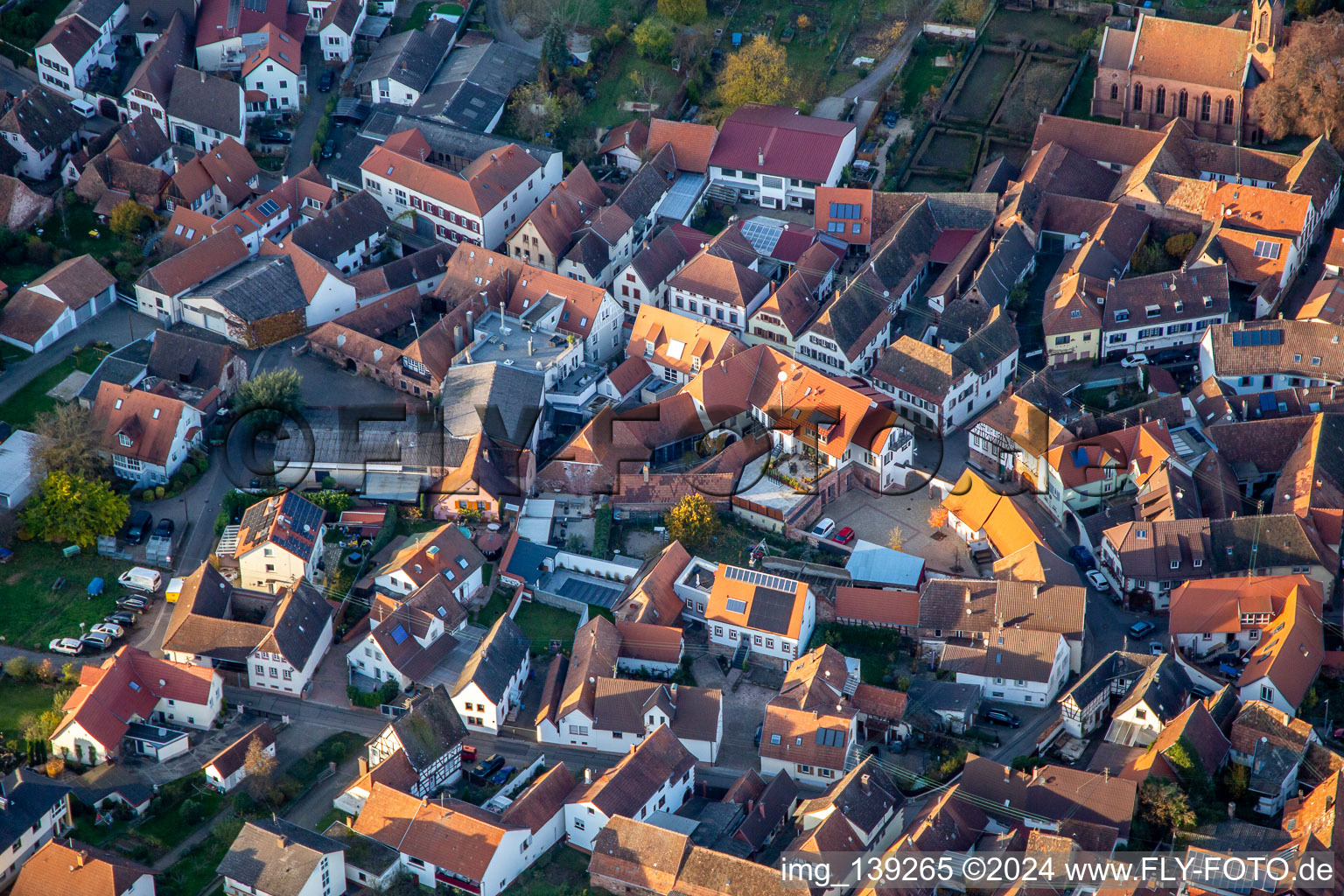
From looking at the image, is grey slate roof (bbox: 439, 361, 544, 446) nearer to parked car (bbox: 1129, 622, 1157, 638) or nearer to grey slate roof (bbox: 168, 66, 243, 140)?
grey slate roof (bbox: 168, 66, 243, 140)

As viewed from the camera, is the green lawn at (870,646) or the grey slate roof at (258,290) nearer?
the green lawn at (870,646)

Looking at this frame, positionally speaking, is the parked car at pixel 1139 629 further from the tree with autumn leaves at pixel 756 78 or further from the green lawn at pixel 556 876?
the tree with autumn leaves at pixel 756 78

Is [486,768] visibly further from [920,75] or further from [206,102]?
[920,75]

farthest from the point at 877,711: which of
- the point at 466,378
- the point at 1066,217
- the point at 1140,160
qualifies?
the point at 1140,160

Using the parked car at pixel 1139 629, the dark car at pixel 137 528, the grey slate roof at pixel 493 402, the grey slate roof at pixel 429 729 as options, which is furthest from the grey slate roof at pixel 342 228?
the parked car at pixel 1139 629

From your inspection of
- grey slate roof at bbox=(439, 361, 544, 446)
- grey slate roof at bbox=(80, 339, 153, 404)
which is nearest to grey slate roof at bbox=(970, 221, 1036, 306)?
grey slate roof at bbox=(439, 361, 544, 446)

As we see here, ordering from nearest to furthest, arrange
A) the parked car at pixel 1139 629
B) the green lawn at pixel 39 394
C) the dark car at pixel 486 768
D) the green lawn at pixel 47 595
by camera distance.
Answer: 1. the dark car at pixel 486 768
2. the green lawn at pixel 47 595
3. the parked car at pixel 1139 629
4. the green lawn at pixel 39 394

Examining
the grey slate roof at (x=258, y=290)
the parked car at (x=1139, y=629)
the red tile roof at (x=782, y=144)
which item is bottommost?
the parked car at (x=1139, y=629)
